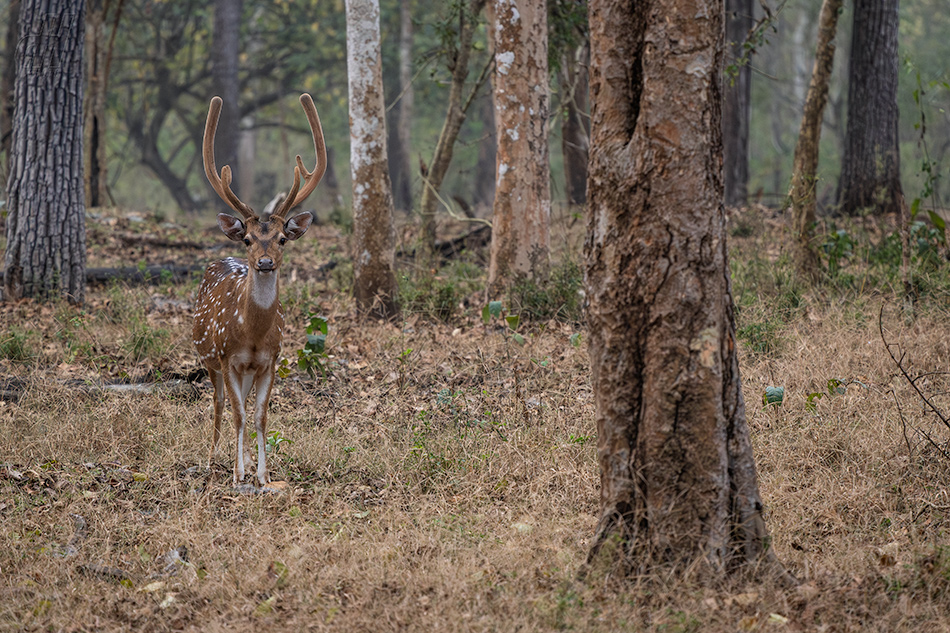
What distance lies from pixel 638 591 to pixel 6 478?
4008 mm

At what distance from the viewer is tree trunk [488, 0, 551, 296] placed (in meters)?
8.48

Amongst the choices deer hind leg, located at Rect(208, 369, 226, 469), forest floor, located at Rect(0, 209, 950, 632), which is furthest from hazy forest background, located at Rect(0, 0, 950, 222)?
deer hind leg, located at Rect(208, 369, 226, 469)

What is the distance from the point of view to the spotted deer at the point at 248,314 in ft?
17.6

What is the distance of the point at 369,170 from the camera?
8906mm

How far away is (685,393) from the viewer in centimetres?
355

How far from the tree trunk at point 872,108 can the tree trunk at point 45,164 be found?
10.2 m

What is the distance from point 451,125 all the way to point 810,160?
445 centimetres

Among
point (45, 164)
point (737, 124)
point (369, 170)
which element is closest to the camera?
point (369, 170)

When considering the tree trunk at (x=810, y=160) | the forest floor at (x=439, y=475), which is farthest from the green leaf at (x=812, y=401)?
the tree trunk at (x=810, y=160)

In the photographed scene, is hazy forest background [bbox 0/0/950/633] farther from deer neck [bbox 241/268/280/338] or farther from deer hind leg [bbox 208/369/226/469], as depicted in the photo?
deer neck [bbox 241/268/280/338]

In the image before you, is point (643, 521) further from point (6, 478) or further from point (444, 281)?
point (444, 281)

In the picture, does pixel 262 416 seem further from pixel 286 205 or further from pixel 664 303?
pixel 664 303

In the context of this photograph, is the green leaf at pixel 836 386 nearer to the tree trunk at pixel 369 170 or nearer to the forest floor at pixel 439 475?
the forest floor at pixel 439 475

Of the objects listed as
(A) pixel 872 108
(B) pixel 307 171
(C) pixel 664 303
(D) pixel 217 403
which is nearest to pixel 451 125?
(B) pixel 307 171
